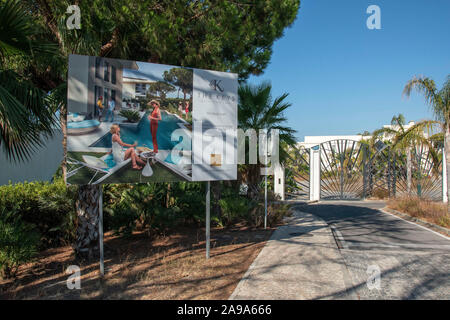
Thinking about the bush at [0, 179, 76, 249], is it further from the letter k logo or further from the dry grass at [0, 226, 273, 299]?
the letter k logo

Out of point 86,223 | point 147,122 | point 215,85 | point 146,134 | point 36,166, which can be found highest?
point 215,85

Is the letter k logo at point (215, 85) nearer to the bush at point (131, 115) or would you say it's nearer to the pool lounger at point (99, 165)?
the bush at point (131, 115)

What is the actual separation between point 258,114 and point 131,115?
217 inches

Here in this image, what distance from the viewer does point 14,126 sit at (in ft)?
14.1

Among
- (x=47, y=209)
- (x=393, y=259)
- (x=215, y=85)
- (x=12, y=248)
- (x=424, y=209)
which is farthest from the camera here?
(x=424, y=209)

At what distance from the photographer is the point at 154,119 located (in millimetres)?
5582

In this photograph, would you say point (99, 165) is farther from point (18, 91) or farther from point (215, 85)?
point (215, 85)

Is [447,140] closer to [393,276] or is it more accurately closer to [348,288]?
[393,276]

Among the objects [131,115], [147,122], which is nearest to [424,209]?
[147,122]

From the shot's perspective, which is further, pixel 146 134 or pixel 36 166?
pixel 36 166

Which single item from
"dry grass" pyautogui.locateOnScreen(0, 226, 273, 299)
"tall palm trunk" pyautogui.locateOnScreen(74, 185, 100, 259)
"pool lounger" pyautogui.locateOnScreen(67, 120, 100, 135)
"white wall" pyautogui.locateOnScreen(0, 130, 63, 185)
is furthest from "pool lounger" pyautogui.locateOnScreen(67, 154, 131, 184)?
"white wall" pyautogui.locateOnScreen(0, 130, 63, 185)

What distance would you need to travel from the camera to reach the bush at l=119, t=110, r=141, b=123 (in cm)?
530

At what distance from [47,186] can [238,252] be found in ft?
16.0

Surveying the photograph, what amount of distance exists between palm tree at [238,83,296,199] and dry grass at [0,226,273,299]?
10.3 feet
